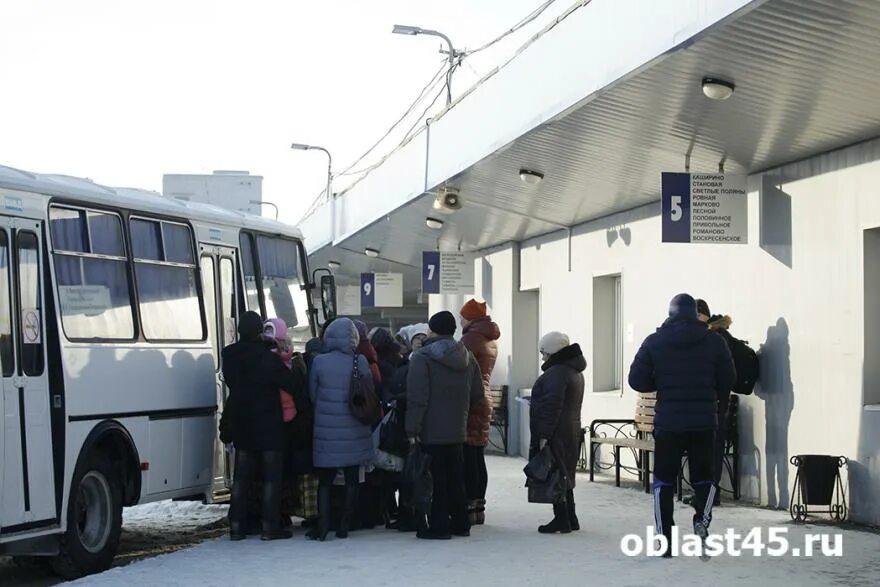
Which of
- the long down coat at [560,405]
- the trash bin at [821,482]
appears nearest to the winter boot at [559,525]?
the long down coat at [560,405]

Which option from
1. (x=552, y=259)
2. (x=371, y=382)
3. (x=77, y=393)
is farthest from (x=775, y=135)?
(x=552, y=259)

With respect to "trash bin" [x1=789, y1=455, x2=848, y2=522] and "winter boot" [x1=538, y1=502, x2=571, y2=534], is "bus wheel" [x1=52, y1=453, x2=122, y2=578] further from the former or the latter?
"trash bin" [x1=789, y1=455, x2=848, y2=522]

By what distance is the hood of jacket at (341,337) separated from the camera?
11.6 metres

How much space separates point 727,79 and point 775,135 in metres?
2.07

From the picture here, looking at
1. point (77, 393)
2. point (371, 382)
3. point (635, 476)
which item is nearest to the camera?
point (77, 393)

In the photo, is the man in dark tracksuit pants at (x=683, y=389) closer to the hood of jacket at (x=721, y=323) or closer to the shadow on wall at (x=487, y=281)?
the hood of jacket at (x=721, y=323)

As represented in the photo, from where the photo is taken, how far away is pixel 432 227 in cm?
2342

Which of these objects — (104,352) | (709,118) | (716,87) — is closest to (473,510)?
(104,352)

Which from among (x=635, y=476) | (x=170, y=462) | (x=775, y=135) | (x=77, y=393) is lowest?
(x=635, y=476)

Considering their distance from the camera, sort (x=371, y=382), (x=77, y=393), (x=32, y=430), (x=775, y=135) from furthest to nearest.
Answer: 1. (x=775, y=135)
2. (x=371, y=382)
3. (x=77, y=393)
4. (x=32, y=430)

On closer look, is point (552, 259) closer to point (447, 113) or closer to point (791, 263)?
point (447, 113)

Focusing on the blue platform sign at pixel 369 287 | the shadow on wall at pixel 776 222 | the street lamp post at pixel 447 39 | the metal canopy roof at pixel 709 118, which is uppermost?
the street lamp post at pixel 447 39

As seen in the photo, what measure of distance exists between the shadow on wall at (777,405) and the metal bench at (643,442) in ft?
1.46

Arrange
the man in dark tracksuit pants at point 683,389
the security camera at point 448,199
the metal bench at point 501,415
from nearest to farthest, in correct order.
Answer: the man in dark tracksuit pants at point 683,389, the security camera at point 448,199, the metal bench at point 501,415
